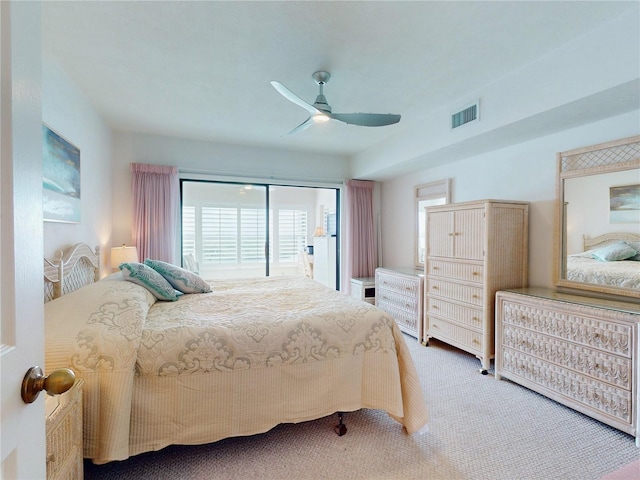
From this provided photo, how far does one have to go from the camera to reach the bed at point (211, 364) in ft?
4.62

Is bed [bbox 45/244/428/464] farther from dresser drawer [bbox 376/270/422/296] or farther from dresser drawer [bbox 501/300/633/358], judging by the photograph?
dresser drawer [bbox 376/270/422/296]

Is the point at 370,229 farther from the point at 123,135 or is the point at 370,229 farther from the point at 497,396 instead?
the point at 123,135

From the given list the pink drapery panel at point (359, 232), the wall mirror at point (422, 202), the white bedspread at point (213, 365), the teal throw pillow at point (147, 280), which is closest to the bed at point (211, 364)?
the white bedspread at point (213, 365)

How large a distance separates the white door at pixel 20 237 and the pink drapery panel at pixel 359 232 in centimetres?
448

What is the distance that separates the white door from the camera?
0.55m

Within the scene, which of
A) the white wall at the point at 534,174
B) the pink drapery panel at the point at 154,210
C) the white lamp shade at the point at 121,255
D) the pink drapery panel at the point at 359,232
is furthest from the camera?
the pink drapery panel at the point at 359,232

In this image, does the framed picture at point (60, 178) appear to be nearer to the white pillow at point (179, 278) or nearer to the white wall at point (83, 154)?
the white wall at point (83, 154)

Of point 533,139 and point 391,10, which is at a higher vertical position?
point 391,10

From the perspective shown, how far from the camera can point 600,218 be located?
→ 7.84 ft

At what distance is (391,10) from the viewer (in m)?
1.79

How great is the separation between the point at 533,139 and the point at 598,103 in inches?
30.6

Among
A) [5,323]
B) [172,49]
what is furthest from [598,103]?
[5,323]

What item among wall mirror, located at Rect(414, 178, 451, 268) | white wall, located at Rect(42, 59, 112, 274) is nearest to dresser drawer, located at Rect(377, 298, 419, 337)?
wall mirror, located at Rect(414, 178, 451, 268)

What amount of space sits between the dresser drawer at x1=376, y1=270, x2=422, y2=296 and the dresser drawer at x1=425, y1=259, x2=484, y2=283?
0.86ft
